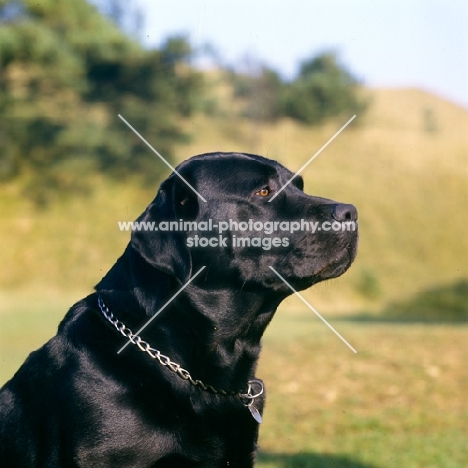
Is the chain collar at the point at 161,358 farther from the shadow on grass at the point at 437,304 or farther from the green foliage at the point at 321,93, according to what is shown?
the green foliage at the point at 321,93

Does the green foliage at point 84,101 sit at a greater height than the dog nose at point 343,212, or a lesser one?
greater

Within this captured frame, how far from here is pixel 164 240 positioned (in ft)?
10.6

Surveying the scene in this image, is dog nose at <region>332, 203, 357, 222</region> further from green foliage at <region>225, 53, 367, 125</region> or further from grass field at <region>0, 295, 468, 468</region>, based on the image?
green foliage at <region>225, 53, 367, 125</region>

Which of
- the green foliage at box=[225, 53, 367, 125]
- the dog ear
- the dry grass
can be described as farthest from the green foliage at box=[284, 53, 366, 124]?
the dog ear

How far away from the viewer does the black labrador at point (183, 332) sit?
118 inches

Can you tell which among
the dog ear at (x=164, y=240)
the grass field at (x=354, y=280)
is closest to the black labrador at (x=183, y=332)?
the dog ear at (x=164, y=240)

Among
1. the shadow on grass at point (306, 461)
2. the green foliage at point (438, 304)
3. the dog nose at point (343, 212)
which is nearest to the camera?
the dog nose at point (343, 212)

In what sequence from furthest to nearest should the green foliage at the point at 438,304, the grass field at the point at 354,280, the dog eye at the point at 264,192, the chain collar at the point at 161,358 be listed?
the green foliage at the point at 438,304 < the grass field at the point at 354,280 < the dog eye at the point at 264,192 < the chain collar at the point at 161,358

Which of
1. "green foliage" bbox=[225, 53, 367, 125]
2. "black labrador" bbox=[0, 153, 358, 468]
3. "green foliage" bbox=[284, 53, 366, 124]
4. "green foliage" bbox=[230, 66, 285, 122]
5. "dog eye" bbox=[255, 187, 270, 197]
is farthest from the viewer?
"green foliage" bbox=[284, 53, 366, 124]

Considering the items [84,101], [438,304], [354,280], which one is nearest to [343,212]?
[354,280]

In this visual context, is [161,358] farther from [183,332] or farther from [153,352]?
[183,332]

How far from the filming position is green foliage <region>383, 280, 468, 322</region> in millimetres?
27786

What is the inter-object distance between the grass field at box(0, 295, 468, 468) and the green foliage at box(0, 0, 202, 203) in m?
13.6

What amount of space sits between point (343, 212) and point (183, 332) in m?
0.95
